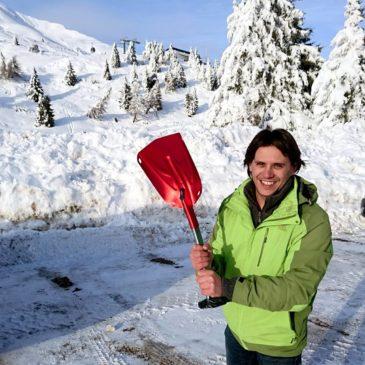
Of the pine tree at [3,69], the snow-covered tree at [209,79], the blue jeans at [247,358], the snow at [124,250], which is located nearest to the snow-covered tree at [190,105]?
the snow-covered tree at [209,79]

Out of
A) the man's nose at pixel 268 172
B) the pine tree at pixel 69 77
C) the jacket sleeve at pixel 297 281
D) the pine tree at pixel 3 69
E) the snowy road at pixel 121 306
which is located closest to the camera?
the jacket sleeve at pixel 297 281

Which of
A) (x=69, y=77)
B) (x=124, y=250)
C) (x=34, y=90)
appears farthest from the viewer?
(x=69, y=77)

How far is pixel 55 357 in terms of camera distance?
3.78 meters

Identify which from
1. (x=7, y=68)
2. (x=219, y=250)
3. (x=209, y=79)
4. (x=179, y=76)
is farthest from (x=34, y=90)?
(x=219, y=250)

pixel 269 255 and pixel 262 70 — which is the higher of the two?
pixel 262 70

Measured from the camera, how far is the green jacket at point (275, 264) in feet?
6.18

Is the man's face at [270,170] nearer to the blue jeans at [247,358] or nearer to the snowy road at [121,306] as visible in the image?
the blue jeans at [247,358]

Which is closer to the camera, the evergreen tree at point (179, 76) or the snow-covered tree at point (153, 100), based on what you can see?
the snow-covered tree at point (153, 100)

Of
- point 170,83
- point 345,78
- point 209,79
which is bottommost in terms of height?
point 345,78

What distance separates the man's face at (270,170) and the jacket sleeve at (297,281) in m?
0.26

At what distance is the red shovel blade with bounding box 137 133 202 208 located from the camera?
238 centimetres

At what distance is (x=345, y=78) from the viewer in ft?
63.1

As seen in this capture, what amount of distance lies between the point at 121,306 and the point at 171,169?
3.04 meters

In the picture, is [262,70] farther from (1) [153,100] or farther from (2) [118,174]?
(1) [153,100]
